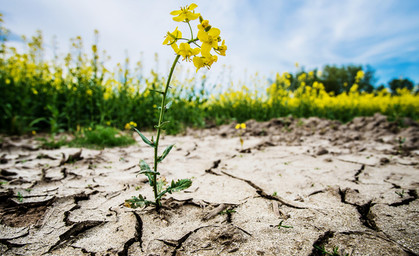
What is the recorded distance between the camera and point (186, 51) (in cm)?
94

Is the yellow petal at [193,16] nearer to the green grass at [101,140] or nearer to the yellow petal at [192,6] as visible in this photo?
the yellow petal at [192,6]

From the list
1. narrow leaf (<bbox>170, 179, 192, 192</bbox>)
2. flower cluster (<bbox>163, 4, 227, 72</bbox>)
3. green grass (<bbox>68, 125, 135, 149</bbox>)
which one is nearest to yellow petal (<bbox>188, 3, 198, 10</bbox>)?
flower cluster (<bbox>163, 4, 227, 72</bbox>)

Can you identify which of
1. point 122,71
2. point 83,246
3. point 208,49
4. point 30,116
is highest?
point 122,71

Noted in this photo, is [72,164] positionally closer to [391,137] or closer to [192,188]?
[192,188]

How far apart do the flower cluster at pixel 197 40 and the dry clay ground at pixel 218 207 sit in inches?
31.0

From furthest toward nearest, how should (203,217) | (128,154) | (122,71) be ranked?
(122,71)
(128,154)
(203,217)

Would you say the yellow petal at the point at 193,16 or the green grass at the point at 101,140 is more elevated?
the yellow petal at the point at 193,16

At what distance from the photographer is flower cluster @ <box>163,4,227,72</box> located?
3.01ft

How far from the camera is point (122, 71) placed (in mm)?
4848

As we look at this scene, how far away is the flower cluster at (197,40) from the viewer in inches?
36.2

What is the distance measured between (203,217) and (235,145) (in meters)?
2.12

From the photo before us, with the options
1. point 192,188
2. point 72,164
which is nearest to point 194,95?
point 72,164

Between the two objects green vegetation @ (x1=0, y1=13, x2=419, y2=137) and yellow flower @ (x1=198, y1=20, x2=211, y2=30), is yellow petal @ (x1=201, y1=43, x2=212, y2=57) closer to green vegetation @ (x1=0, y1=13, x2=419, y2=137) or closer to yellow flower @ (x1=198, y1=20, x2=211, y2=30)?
yellow flower @ (x1=198, y1=20, x2=211, y2=30)

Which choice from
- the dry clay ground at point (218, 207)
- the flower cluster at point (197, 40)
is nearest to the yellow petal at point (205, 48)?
the flower cluster at point (197, 40)
